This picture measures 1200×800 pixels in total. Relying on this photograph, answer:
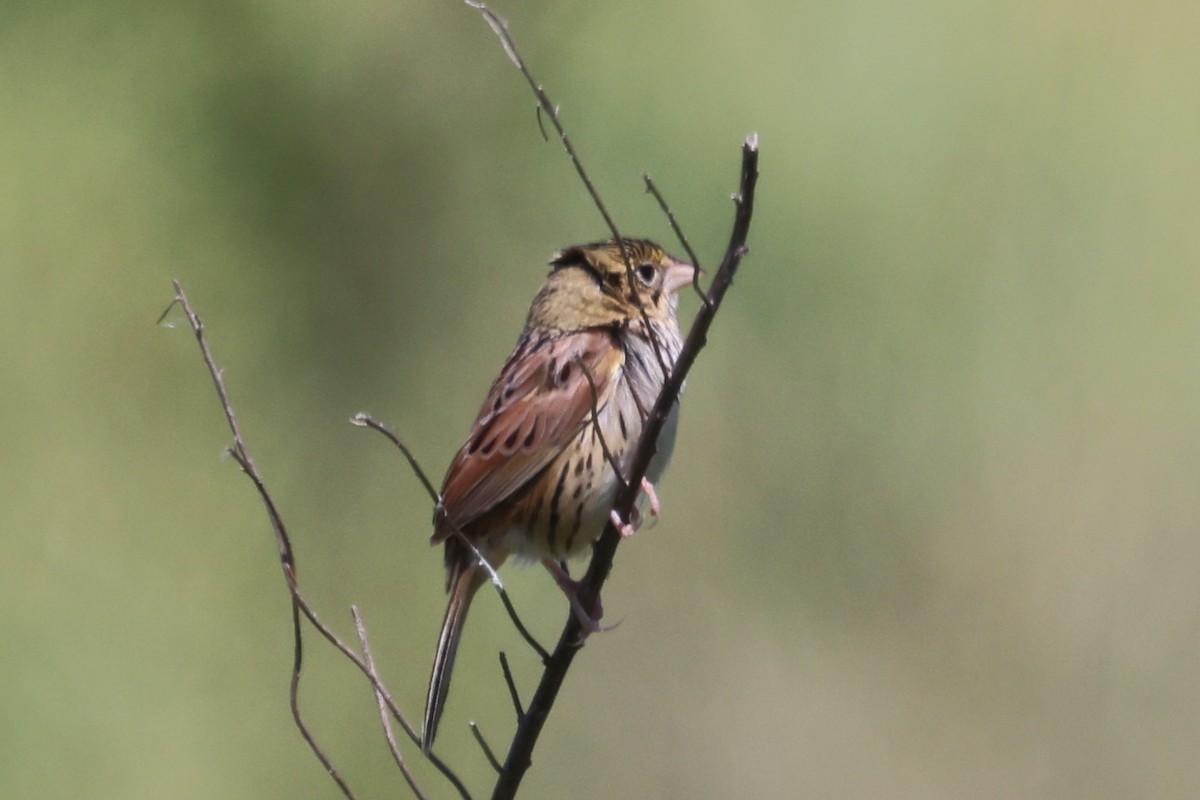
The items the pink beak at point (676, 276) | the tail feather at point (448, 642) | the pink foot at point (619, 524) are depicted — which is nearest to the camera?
the pink foot at point (619, 524)

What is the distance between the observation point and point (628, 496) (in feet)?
9.25

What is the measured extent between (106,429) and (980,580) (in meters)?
3.80

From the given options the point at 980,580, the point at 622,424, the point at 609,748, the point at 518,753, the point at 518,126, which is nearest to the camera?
the point at 518,753

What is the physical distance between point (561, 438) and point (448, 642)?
0.57 meters

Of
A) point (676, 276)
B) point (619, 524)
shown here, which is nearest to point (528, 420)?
point (676, 276)

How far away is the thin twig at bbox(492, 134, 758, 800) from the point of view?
2.19 m

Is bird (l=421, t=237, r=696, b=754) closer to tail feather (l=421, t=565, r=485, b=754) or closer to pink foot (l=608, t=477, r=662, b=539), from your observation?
tail feather (l=421, t=565, r=485, b=754)

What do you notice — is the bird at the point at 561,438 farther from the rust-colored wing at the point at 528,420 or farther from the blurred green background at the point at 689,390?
the blurred green background at the point at 689,390

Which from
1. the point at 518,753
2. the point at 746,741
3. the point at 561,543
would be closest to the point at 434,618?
the point at 746,741

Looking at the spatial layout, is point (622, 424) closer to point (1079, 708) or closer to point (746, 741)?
point (746, 741)

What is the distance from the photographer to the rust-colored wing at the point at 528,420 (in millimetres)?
3678

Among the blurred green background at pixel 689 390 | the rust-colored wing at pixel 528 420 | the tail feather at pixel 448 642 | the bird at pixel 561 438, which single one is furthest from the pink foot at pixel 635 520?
the blurred green background at pixel 689 390

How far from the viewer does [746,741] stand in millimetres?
6270

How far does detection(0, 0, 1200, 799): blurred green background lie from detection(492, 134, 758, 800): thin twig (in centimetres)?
304
